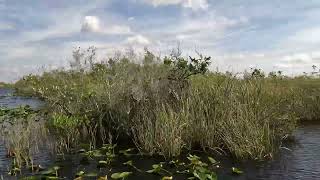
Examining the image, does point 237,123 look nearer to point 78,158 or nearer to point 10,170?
point 78,158

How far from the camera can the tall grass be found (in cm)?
1512

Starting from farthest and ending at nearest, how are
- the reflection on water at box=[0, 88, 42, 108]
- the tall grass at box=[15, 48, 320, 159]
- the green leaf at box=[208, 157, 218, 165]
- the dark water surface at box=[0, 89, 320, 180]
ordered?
the reflection on water at box=[0, 88, 42, 108] < the tall grass at box=[15, 48, 320, 159] < the green leaf at box=[208, 157, 218, 165] < the dark water surface at box=[0, 89, 320, 180]

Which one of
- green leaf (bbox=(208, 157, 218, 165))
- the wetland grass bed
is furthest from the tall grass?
green leaf (bbox=(208, 157, 218, 165))

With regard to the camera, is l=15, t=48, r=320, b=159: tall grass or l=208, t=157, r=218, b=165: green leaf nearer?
l=208, t=157, r=218, b=165: green leaf

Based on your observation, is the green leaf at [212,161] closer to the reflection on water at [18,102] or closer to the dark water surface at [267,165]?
the dark water surface at [267,165]

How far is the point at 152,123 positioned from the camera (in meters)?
16.0

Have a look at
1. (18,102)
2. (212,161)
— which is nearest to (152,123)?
(212,161)

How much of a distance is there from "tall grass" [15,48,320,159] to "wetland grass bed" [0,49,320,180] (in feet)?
0.12

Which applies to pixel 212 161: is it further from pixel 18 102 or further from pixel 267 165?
pixel 18 102

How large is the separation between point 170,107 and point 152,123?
92 cm

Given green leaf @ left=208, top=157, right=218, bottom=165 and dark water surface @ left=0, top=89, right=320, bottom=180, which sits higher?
green leaf @ left=208, top=157, right=218, bottom=165

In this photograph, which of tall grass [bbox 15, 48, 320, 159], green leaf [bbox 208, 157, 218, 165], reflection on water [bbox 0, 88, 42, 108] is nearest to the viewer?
green leaf [bbox 208, 157, 218, 165]

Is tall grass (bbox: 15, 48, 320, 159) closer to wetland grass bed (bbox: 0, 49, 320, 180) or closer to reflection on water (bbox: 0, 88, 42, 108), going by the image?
wetland grass bed (bbox: 0, 49, 320, 180)

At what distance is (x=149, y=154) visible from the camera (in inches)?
610
